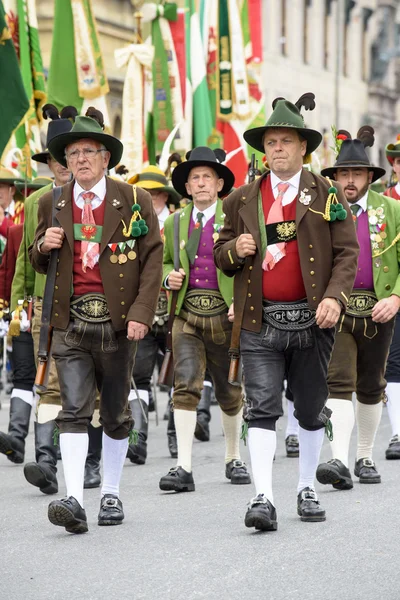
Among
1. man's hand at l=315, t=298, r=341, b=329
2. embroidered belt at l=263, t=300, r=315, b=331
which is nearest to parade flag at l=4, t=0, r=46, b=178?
embroidered belt at l=263, t=300, r=315, b=331

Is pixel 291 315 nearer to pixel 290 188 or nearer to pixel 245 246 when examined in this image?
pixel 245 246

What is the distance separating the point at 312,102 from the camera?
8.55 m

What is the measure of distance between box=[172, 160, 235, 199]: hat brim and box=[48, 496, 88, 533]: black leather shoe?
2.99 m

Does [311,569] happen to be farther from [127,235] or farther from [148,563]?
[127,235]

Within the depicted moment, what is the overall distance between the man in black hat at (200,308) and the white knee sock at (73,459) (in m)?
1.73

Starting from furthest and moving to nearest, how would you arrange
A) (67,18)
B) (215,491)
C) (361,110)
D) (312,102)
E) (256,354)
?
1. (361,110)
2. (67,18)
3. (215,491)
4. (312,102)
5. (256,354)

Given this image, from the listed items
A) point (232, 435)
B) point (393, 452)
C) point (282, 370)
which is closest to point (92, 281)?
point (282, 370)

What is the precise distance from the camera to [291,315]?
7.81 m

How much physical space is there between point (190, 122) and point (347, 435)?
11.6 meters

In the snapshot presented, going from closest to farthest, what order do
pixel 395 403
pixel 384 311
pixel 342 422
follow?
1. pixel 384 311
2. pixel 342 422
3. pixel 395 403

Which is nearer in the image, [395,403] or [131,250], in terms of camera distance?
[131,250]

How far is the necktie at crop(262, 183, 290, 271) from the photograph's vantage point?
7.82 meters

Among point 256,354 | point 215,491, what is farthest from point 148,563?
point 215,491

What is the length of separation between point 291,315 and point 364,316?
1786 millimetres
